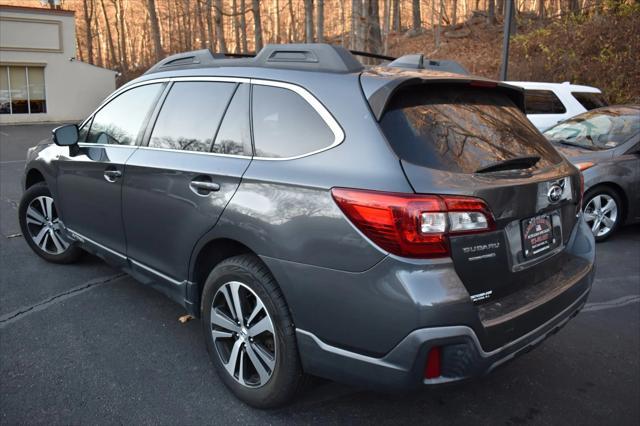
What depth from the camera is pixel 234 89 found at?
321cm

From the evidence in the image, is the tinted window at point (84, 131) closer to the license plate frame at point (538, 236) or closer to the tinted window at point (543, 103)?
the license plate frame at point (538, 236)

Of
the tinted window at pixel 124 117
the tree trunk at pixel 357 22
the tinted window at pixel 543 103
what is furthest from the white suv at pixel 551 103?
the tree trunk at pixel 357 22

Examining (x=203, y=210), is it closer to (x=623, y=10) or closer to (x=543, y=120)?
(x=543, y=120)

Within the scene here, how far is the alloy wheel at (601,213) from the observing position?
6484mm

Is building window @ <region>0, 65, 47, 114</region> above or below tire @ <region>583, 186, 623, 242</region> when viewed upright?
above

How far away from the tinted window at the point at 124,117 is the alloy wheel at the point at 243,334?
4.89ft

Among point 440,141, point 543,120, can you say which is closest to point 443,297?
point 440,141

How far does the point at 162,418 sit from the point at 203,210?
43.9 inches

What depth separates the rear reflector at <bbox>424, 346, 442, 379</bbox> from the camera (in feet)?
7.47

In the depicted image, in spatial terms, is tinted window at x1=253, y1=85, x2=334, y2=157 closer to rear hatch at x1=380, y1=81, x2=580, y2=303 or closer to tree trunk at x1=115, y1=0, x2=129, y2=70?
rear hatch at x1=380, y1=81, x2=580, y2=303

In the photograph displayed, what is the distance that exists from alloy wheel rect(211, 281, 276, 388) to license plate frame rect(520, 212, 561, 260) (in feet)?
4.26

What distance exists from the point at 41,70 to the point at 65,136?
26.6m

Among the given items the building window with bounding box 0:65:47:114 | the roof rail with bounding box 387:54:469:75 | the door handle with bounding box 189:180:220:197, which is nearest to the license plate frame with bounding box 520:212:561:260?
the roof rail with bounding box 387:54:469:75

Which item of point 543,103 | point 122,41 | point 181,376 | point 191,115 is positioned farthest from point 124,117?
point 122,41
